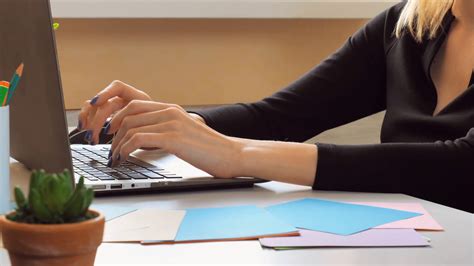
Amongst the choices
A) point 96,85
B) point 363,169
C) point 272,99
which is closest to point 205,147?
point 363,169

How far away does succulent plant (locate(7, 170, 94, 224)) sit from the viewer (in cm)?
46

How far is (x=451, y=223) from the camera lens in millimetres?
915

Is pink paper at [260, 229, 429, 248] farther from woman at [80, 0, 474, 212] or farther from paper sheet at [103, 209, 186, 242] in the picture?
woman at [80, 0, 474, 212]

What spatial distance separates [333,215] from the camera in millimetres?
935

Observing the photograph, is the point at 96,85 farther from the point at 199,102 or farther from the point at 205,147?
the point at 205,147

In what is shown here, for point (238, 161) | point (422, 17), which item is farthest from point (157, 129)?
point (422, 17)

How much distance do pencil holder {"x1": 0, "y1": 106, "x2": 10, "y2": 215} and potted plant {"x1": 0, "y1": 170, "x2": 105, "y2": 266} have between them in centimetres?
31

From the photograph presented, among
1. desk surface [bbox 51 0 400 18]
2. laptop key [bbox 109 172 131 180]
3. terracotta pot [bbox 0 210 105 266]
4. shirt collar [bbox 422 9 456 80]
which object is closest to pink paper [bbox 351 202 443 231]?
laptop key [bbox 109 172 131 180]

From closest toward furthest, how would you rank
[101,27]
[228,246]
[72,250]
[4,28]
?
1. [72,250]
2. [228,246]
3. [4,28]
4. [101,27]

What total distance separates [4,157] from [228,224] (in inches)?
10.1

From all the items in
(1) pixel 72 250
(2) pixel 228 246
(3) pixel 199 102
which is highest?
(1) pixel 72 250

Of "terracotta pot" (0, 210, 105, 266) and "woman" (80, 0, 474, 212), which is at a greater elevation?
"terracotta pot" (0, 210, 105, 266)

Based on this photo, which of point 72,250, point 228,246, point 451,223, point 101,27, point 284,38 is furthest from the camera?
point 284,38

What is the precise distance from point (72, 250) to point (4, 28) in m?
0.63
